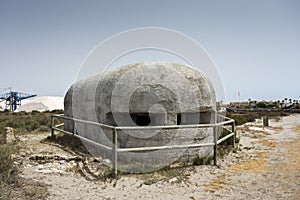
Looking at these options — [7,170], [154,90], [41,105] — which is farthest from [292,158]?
[41,105]

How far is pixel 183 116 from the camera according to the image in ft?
26.9

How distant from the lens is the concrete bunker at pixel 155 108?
7.53 m

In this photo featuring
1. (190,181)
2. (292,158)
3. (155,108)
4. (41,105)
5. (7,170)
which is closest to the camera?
(7,170)

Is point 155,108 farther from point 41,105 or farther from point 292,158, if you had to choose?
point 41,105

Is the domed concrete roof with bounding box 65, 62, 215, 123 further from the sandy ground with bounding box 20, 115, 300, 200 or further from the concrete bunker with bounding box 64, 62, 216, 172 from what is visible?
the sandy ground with bounding box 20, 115, 300, 200

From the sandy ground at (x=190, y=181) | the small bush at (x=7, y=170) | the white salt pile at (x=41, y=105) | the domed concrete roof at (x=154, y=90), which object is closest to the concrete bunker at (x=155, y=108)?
the domed concrete roof at (x=154, y=90)

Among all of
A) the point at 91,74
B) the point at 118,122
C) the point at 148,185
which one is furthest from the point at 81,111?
the point at 148,185

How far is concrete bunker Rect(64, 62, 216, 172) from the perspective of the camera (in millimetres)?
7531

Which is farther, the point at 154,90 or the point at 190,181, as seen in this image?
the point at 154,90

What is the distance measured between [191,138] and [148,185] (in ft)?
8.36

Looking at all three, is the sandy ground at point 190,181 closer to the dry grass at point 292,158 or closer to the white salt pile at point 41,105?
the dry grass at point 292,158

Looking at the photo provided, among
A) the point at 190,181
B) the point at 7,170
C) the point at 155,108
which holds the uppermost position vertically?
the point at 155,108

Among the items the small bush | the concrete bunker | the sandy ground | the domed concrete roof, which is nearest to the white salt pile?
the domed concrete roof

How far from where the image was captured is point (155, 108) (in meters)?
7.56
